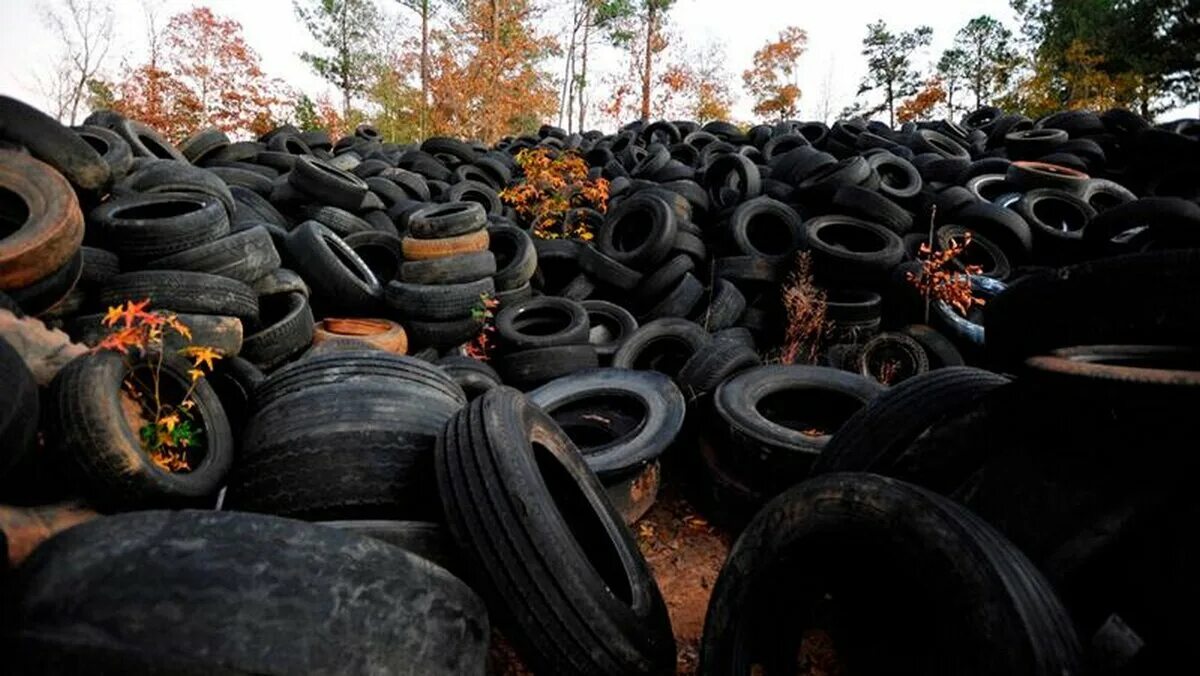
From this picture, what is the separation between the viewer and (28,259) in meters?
3.47

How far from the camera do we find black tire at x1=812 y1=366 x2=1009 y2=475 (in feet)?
9.18

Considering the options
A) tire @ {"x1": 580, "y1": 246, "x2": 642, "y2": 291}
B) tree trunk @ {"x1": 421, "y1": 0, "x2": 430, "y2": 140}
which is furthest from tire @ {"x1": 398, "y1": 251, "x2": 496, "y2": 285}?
tree trunk @ {"x1": 421, "y1": 0, "x2": 430, "y2": 140}

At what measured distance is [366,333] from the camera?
5.66 metres

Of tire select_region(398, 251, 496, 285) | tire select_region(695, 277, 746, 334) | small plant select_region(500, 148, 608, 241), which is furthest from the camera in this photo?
small plant select_region(500, 148, 608, 241)

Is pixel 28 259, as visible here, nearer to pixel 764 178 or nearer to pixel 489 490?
pixel 489 490

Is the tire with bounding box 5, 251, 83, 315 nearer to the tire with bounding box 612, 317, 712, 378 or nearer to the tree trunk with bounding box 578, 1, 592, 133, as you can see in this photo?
the tire with bounding box 612, 317, 712, 378

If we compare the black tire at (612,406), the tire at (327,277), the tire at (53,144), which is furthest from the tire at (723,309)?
the tire at (53,144)

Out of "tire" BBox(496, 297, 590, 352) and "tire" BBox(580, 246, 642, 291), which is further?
"tire" BBox(580, 246, 642, 291)

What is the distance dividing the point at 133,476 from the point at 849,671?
11.0 ft

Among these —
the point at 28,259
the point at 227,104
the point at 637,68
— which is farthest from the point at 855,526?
the point at 637,68

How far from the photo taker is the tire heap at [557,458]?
1685 mm

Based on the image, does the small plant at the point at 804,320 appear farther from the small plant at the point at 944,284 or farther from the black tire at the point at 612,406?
the black tire at the point at 612,406

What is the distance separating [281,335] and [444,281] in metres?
1.80

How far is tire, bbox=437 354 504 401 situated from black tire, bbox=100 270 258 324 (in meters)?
1.67
